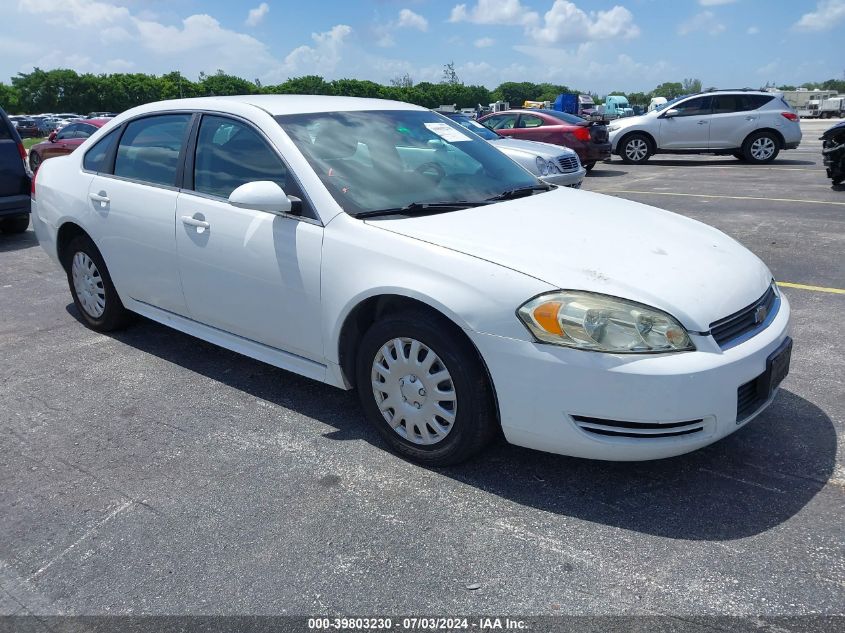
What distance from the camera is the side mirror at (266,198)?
339cm

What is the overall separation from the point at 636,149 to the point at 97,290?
15.1 m

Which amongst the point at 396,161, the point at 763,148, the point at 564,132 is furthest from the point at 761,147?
the point at 396,161

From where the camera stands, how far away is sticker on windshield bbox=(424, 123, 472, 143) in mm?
4262

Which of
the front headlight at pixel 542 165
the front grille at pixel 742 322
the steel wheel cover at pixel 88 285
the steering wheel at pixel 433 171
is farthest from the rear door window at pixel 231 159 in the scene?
the front headlight at pixel 542 165

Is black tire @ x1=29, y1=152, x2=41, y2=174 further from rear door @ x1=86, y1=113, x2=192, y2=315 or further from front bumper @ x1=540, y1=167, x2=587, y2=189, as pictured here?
rear door @ x1=86, y1=113, x2=192, y2=315

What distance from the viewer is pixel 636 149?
17.6 m

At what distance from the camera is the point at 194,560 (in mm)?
2662

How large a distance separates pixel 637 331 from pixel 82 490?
2448 millimetres

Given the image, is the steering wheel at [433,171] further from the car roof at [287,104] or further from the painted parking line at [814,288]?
the painted parking line at [814,288]

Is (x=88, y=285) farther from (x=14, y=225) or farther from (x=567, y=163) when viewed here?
(x=567, y=163)

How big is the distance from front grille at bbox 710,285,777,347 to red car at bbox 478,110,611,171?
1235cm

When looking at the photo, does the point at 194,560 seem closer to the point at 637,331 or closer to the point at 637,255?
the point at 637,331

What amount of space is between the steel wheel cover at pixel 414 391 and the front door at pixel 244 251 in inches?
16.5

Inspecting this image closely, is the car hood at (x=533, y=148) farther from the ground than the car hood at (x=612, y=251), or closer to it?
farther from the ground
